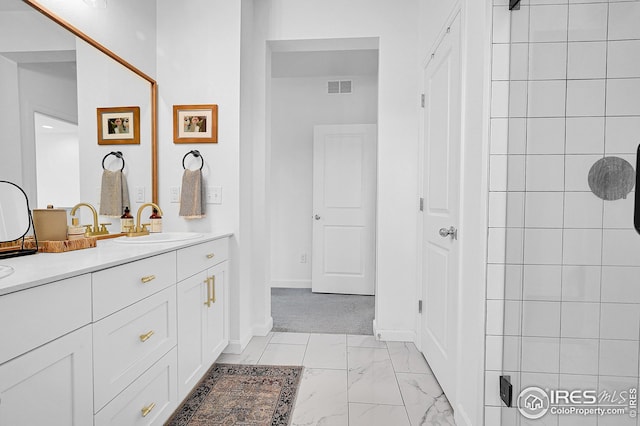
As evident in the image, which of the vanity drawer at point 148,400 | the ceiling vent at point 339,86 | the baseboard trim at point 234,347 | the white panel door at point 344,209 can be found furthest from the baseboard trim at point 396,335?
the ceiling vent at point 339,86

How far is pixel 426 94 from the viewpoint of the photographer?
7.16 feet

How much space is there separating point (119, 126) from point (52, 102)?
0.47 meters

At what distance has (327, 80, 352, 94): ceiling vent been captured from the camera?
384cm

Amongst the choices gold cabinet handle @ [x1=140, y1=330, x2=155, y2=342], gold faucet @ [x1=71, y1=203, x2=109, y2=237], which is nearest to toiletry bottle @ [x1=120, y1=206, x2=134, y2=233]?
gold faucet @ [x1=71, y1=203, x2=109, y2=237]

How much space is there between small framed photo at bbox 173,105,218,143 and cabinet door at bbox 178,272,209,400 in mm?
968

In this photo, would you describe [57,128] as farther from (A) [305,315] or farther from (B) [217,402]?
(A) [305,315]

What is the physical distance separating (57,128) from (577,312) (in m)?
2.13

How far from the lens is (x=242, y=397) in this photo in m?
1.67

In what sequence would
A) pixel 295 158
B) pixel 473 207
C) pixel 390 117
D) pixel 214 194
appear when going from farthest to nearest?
pixel 295 158, pixel 390 117, pixel 214 194, pixel 473 207

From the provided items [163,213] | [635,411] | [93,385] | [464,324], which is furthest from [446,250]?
[163,213]

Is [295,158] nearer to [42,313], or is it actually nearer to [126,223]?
[126,223]

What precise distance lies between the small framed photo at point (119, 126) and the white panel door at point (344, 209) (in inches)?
81.6

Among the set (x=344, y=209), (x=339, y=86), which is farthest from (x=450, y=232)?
(x=339, y=86)

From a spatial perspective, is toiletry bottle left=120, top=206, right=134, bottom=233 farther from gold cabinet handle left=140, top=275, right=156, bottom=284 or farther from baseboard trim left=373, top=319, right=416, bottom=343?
baseboard trim left=373, top=319, right=416, bottom=343
